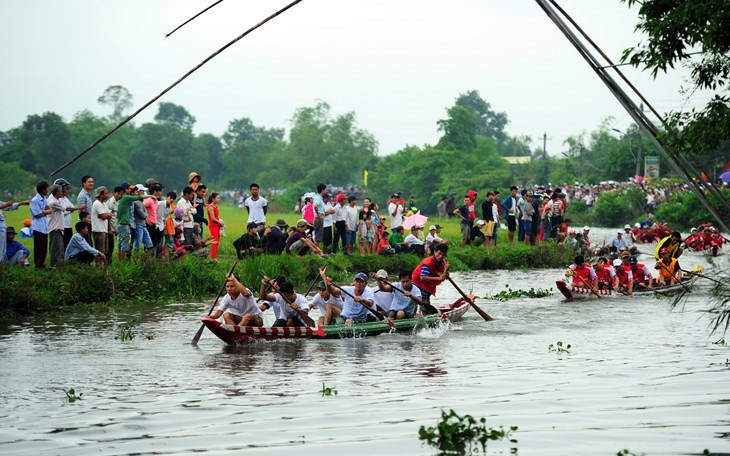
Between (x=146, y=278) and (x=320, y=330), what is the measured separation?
5636mm

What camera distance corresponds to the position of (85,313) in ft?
64.6

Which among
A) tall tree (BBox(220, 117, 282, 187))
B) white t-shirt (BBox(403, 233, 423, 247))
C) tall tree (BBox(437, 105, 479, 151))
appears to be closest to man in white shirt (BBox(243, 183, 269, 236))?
white t-shirt (BBox(403, 233, 423, 247))

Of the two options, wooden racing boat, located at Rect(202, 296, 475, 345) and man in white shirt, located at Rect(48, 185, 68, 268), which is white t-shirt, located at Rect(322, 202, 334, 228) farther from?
man in white shirt, located at Rect(48, 185, 68, 268)

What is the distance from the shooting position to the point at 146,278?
848 inches

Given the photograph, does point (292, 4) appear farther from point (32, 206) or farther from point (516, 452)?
point (32, 206)

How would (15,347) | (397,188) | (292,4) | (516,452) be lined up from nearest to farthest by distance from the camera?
(516,452) → (292,4) → (15,347) → (397,188)

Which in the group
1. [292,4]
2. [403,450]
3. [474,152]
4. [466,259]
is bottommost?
[403,450]

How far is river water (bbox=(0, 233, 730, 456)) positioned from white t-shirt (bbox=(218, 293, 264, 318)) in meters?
0.65

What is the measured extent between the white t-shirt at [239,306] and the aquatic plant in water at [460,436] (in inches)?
292

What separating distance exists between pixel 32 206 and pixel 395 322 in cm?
751

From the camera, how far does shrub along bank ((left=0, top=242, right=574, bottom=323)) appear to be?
62.9ft

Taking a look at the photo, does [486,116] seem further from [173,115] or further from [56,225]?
[56,225]

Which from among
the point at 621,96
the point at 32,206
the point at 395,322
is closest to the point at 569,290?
the point at 395,322

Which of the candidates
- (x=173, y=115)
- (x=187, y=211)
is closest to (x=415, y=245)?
(x=187, y=211)
